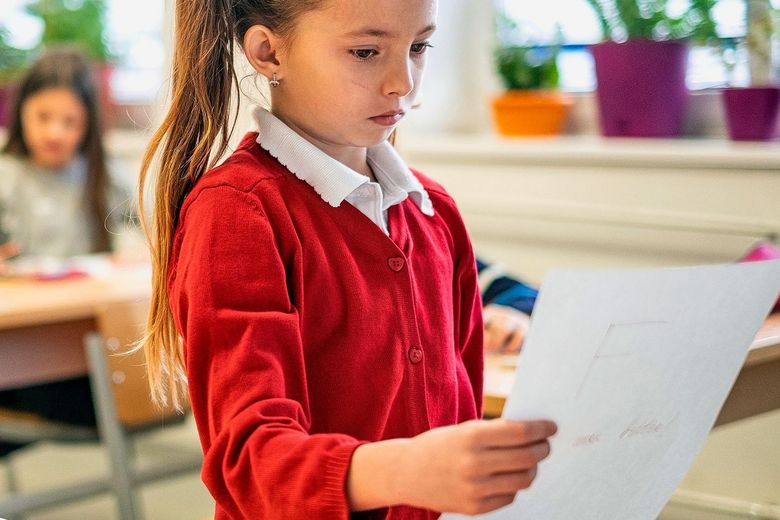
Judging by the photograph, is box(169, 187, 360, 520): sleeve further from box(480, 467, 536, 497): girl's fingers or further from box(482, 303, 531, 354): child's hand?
box(482, 303, 531, 354): child's hand

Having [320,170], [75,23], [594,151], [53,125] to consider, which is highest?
[320,170]

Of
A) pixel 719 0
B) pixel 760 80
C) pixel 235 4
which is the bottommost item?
pixel 760 80

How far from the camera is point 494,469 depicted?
2.28 feet

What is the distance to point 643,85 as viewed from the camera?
8.14 feet

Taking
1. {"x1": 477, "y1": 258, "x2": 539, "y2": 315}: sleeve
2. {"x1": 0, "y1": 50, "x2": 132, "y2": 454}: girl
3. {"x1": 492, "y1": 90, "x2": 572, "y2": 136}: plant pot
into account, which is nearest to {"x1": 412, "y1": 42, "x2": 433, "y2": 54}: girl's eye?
{"x1": 477, "y1": 258, "x2": 539, "y2": 315}: sleeve

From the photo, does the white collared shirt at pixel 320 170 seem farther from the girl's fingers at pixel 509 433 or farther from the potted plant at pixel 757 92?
the potted plant at pixel 757 92

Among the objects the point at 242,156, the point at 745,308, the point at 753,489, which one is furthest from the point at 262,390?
the point at 753,489

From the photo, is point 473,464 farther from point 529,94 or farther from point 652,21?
point 529,94

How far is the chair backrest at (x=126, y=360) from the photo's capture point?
7.48ft

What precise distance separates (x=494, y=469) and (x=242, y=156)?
0.41 meters

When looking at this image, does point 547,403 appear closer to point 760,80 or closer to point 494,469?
point 494,469

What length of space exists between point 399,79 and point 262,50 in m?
0.16

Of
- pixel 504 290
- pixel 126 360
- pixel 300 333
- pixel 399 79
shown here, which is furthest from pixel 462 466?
pixel 126 360

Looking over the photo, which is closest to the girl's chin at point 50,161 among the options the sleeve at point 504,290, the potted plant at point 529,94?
the potted plant at point 529,94
